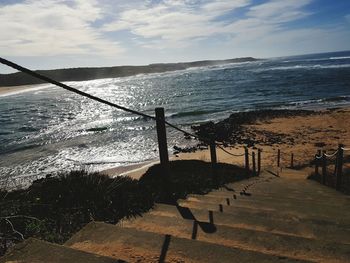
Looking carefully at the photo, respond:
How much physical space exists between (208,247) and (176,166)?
975 centimetres

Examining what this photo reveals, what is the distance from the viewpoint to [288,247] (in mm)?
2803

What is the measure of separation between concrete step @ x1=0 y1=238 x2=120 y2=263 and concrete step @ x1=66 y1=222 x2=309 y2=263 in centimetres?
33

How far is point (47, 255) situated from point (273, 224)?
2411 millimetres

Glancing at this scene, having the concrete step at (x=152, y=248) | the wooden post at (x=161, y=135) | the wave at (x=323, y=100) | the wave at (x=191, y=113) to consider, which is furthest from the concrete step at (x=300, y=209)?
the wave at (x=323, y=100)

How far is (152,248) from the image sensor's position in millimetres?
2580

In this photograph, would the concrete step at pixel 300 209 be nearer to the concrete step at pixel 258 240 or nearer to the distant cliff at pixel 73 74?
the concrete step at pixel 258 240

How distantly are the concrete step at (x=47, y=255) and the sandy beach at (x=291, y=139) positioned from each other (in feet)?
43.7

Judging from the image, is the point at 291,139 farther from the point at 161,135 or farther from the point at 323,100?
the point at 161,135

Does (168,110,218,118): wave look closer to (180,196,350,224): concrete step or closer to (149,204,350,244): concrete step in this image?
(180,196,350,224): concrete step

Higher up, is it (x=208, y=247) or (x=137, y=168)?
(x=208, y=247)

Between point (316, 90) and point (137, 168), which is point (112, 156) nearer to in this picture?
point (137, 168)

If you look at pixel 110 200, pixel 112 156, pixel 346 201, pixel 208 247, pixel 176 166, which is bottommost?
pixel 112 156

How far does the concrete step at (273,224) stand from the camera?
11.4 ft

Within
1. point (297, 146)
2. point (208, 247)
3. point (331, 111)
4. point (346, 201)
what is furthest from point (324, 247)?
point (331, 111)
